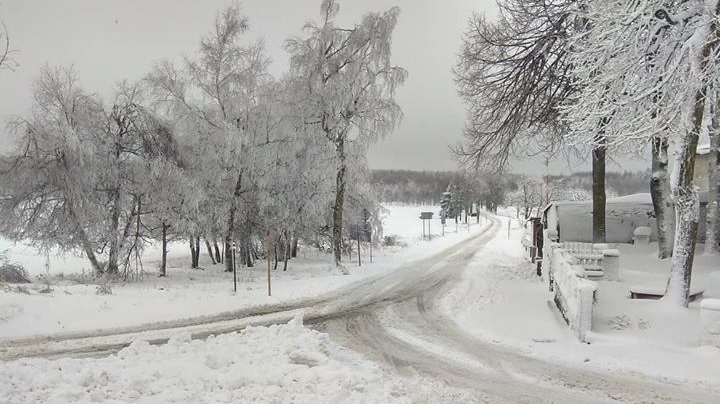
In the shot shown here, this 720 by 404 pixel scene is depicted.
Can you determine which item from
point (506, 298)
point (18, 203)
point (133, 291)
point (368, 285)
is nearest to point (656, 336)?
point (506, 298)

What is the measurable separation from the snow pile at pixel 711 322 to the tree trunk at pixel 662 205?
24.3ft

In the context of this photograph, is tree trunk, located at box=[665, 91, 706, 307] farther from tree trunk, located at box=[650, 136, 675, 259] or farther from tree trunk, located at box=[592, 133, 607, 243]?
tree trunk, located at box=[592, 133, 607, 243]

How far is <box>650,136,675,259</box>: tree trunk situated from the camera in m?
14.8

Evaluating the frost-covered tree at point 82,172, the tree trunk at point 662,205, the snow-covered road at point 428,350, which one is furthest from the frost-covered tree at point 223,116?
the tree trunk at point 662,205

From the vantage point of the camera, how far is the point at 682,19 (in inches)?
354

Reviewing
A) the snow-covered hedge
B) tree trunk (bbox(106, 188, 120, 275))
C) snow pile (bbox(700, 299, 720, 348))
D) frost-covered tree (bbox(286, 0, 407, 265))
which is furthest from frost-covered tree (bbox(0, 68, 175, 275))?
snow pile (bbox(700, 299, 720, 348))

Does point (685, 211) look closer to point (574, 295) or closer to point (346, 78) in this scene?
point (574, 295)

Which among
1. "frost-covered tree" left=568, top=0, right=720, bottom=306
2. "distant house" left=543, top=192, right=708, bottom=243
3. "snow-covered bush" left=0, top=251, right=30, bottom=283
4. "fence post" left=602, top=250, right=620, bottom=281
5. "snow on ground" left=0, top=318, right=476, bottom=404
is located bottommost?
"snow-covered bush" left=0, top=251, right=30, bottom=283

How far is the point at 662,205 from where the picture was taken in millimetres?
15266

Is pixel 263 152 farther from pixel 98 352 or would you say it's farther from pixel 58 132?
pixel 98 352

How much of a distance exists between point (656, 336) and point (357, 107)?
15.1 meters

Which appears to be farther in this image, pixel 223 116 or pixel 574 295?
pixel 223 116

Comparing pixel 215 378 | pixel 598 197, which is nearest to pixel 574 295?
pixel 215 378

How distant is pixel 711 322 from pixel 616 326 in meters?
1.51
